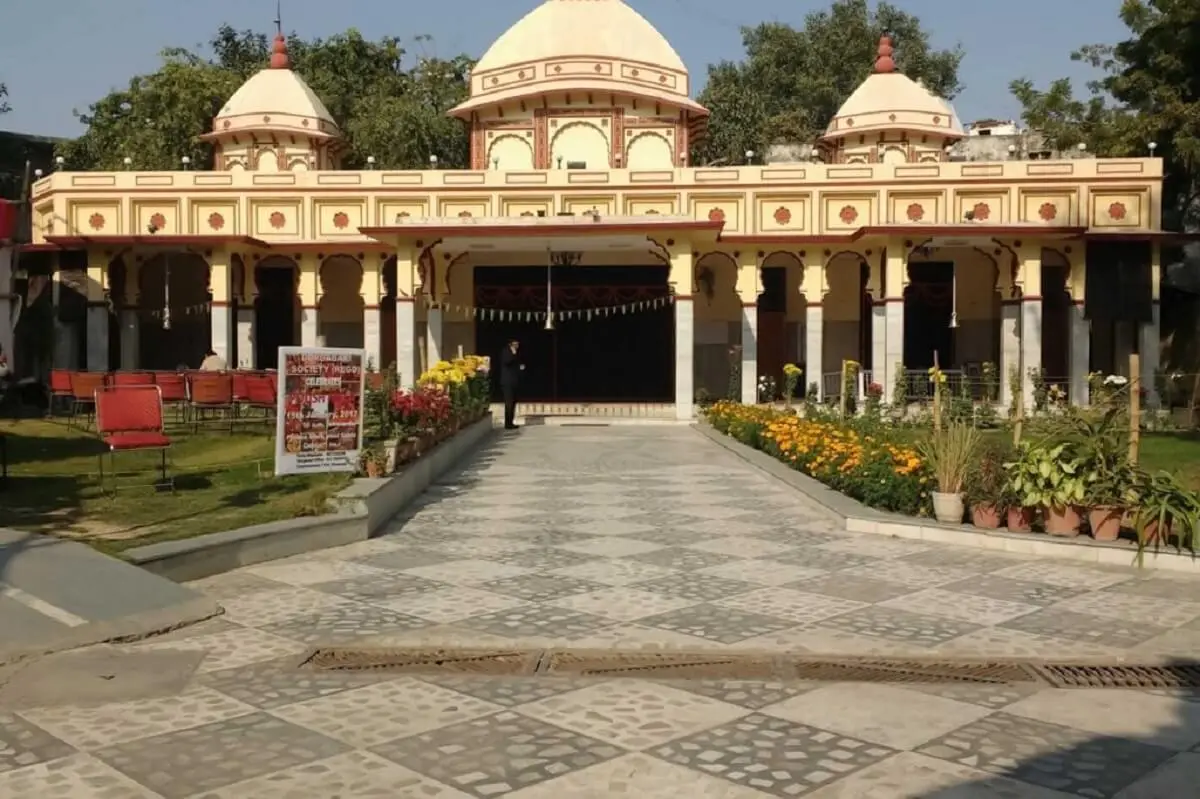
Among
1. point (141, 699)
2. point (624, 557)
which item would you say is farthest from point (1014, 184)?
point (141, 699)

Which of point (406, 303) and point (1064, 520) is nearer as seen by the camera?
point (1064, 520)

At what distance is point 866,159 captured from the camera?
31.9 metres

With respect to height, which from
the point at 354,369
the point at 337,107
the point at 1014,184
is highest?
the point at 337,107

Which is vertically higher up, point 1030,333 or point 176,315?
point 176,315

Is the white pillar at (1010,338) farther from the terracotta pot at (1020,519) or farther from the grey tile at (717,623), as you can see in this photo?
the grey tile at (717,623)

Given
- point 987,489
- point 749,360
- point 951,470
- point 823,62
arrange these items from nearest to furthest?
point 987,489, point 951,470, point 749,360, point 823,62

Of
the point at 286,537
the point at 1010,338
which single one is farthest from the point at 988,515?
the point at 1010,338

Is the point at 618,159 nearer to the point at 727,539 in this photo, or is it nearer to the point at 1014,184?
the point at 1014,184

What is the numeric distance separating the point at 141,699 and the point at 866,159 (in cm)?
2942

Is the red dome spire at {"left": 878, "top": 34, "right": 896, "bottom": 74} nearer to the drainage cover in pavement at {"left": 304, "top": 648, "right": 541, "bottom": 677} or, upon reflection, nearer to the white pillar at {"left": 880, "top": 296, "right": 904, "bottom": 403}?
the white pillar at {"left": 880, "top": 296, "right": 904, "bottom": 403}

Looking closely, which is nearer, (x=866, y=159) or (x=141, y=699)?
(x=141, y=699)

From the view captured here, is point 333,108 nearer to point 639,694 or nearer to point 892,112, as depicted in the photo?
point 892,112

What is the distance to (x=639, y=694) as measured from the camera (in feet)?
17.2

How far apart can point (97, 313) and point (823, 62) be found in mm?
38296
